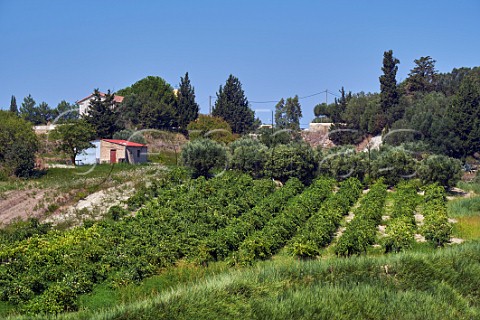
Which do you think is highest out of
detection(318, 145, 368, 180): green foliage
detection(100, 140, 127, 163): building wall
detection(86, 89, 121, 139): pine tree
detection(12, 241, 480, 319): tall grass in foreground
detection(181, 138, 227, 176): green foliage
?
detection(86, 89, 121, 139): pine tree

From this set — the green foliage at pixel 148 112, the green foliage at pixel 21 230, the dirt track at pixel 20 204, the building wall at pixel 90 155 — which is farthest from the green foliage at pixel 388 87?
the green foliage at pixel 21 230

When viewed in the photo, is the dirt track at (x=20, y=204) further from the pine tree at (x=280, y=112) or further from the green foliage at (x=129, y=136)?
the pine tree at (x=280, y=112)

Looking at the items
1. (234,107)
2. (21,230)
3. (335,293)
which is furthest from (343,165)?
(234,107)

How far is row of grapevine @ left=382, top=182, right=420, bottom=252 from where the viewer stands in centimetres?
2144

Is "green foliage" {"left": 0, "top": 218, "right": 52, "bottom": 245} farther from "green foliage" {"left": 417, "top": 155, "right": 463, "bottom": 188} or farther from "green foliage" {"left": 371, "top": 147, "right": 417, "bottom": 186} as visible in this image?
"green foliage" {"left": 417, "top": 155, "right": 463, "bottom": 188}

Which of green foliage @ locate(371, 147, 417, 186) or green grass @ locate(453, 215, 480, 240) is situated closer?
green grass @ locate(453, 215, 480, 240)

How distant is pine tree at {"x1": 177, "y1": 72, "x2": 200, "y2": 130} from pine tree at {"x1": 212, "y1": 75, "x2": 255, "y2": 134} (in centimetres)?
445

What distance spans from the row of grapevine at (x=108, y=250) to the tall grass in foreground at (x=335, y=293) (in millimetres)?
2292

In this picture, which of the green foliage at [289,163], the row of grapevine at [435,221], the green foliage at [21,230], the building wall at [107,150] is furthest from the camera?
the building wall at [107,150]

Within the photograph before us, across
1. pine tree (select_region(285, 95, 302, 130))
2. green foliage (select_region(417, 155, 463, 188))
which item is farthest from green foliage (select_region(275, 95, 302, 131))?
green foliage (select_region(417, 155, 463, 188))

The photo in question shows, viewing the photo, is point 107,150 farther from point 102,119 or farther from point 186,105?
point 186,105

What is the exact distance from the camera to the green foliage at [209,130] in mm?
55375

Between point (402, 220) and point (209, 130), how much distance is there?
1350 inches

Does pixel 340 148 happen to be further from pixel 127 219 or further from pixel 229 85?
pixel 229 85
